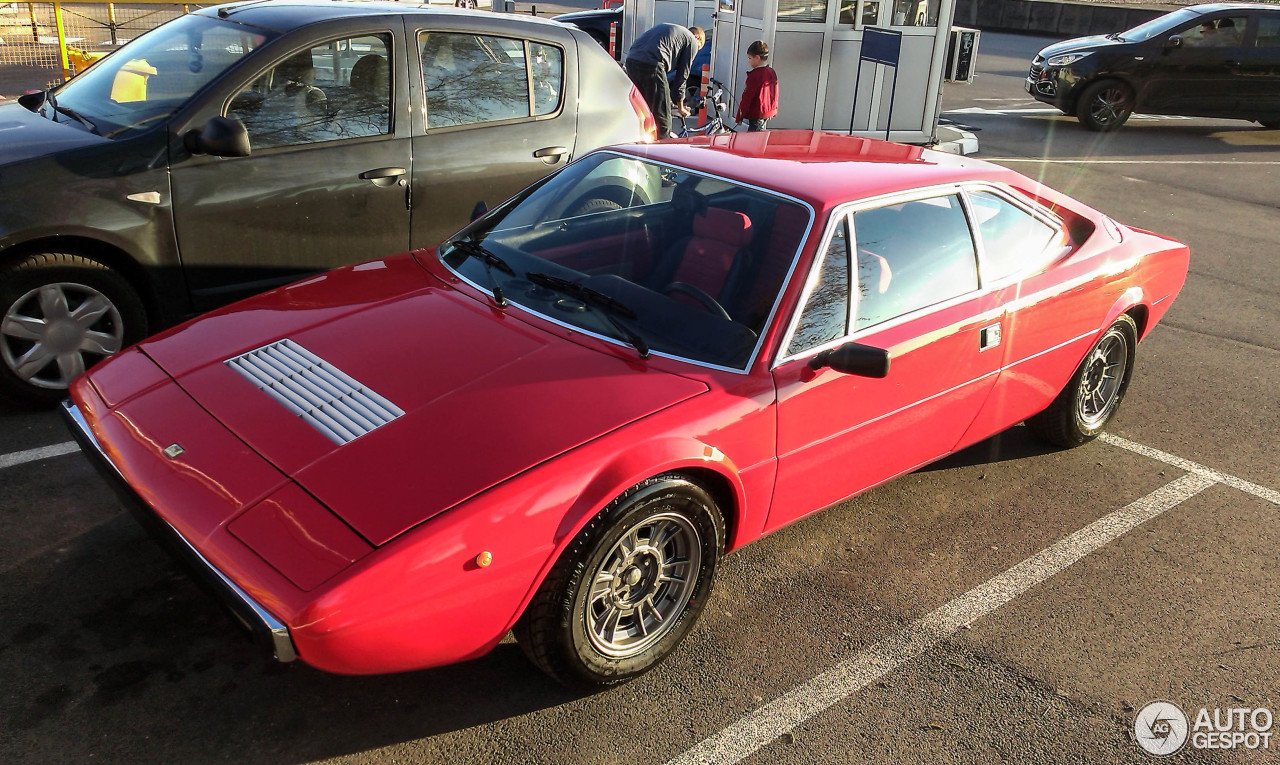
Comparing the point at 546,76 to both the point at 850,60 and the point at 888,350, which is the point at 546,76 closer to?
the point at 888,350

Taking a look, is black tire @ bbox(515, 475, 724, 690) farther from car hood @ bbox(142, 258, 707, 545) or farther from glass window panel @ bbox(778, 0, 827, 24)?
glass window panel @ bbox(778, 0, 827, 24)

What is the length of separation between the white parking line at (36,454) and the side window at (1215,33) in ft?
50.1

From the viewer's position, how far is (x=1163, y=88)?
14555mm

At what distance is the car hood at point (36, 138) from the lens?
14.8ft

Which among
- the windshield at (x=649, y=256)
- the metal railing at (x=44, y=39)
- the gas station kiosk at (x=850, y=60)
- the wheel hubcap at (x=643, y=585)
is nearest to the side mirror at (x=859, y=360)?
the windshield at (x=649, y=256)

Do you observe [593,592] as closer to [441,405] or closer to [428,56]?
[441,405]

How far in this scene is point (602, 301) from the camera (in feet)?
11.5

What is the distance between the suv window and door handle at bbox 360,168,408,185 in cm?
34

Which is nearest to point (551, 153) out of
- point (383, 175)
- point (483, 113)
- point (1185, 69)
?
point (483, 113)

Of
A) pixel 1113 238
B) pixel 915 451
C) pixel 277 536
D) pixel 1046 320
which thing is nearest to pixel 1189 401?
pixel 1113 238

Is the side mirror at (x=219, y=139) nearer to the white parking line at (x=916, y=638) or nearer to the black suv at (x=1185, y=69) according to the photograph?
the white parking line at (x=916, y=638)

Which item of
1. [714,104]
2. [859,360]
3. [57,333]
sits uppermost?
[859,360]

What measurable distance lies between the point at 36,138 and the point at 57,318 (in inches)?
33.5

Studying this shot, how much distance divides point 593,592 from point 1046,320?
8.10 feet
